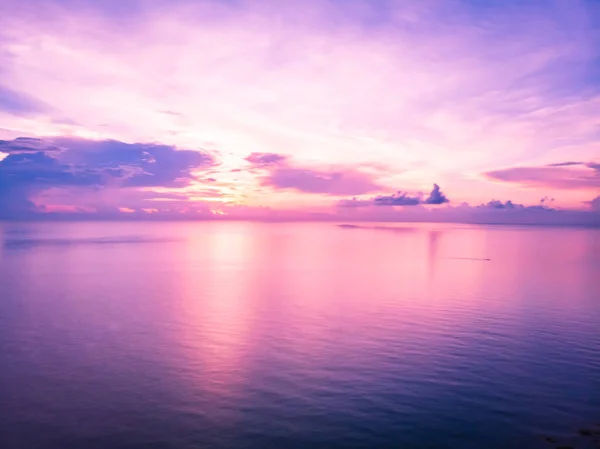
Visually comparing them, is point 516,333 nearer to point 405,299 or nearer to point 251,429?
point 405,299

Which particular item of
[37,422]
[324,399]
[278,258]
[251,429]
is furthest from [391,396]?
[278,258]

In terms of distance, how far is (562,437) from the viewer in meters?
28.0

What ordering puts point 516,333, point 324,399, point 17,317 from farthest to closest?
point 17,317 < point 516,333 < point 324,399

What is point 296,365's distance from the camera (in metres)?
40.6

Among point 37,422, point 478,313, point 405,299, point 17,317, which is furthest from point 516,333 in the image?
point 17,317

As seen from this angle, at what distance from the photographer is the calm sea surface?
2875 centimetres

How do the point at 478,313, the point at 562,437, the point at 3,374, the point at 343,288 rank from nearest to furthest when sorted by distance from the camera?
the point at 562,437
the point at 3,374
the point at 478,313
the point at 343,288

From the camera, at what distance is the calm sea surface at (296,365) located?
94.3 feet

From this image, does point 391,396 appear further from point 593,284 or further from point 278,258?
point 278,258

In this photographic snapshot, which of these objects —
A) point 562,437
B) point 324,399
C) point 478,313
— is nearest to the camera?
point 562,437

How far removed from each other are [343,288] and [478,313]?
25956 millimetres

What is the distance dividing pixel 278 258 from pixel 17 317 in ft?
297

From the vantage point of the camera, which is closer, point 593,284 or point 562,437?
point 562,437

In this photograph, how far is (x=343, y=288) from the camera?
272 ft
